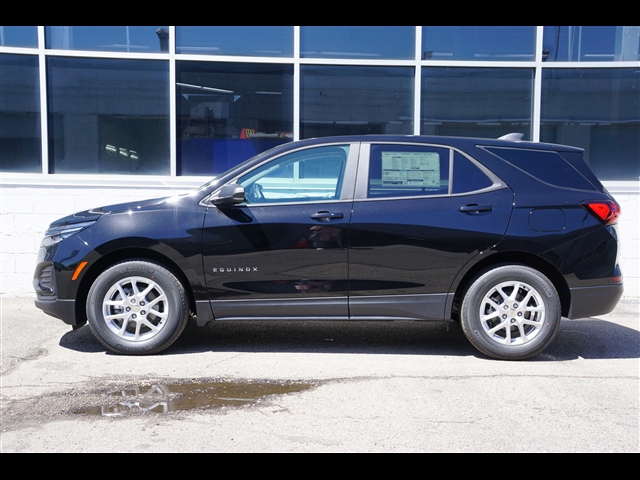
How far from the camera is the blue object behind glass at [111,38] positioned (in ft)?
27.3

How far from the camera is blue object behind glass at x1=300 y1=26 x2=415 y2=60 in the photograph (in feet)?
28.3

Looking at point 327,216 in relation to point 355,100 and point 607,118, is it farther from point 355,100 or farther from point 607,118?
point 607,118

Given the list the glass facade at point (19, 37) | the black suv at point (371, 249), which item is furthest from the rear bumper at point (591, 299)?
the glass facade at point (19, 37)

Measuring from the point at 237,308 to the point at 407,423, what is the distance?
1.92m

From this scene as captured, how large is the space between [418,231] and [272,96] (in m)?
4.13

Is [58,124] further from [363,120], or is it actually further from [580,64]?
[580,64]

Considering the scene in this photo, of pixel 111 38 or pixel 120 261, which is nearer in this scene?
pixel 120 261

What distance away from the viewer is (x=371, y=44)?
8.63m

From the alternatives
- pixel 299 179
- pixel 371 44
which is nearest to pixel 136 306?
pixel 299 179

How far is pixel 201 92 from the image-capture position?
8.52 meters

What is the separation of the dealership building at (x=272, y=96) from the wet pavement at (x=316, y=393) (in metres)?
2.85

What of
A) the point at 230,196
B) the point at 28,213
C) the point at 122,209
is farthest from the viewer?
the point at 28,213

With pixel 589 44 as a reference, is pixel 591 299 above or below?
below

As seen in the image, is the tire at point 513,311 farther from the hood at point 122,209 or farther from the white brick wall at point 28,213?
the white brick wall at point 28,213
